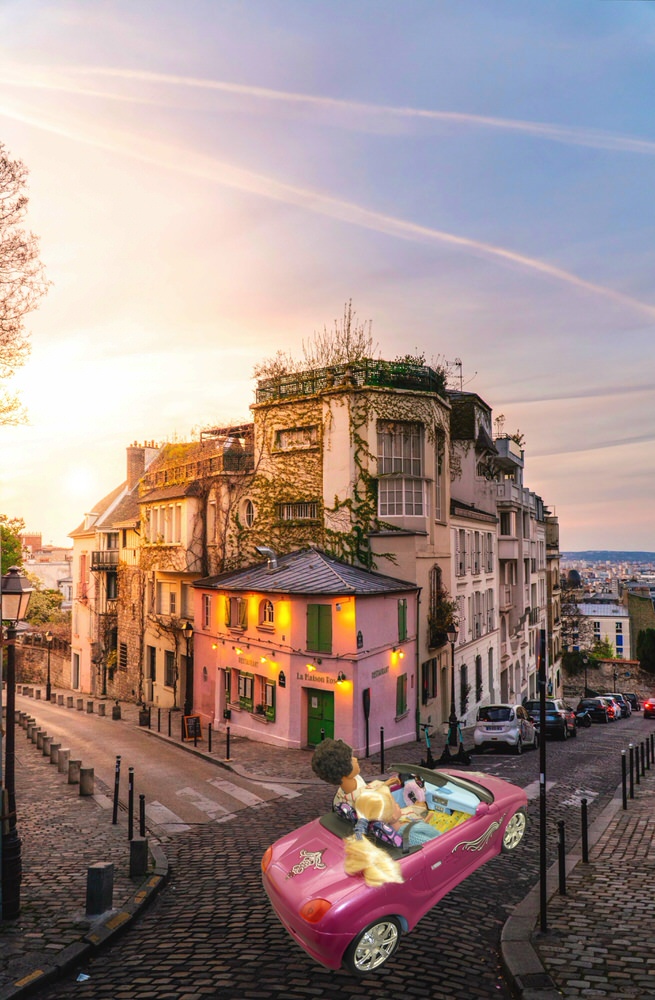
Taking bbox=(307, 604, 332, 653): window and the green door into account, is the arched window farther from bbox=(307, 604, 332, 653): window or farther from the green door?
the green door

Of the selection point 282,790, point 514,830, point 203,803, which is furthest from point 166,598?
point 514,830

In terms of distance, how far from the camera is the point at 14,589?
11008 millimetres

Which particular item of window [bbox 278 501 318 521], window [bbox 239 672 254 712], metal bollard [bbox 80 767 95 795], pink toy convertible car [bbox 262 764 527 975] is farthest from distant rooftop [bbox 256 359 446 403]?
pink toy convertible car [bbox 262 764 527 975]

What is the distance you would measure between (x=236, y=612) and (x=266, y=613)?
1993 mm

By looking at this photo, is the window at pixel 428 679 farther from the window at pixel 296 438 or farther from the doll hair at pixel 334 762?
the doll hair at pixel 334 762

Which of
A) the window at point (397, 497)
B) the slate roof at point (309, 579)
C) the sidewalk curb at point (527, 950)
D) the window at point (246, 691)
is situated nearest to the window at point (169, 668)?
the slate roof at point (309, 579)

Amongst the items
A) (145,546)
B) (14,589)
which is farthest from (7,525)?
(14,589)

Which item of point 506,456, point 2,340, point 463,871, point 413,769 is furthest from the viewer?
point 506,456

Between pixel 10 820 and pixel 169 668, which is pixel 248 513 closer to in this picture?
pixel 169 668

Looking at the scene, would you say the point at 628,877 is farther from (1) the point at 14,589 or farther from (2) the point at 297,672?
(2) the point at 297,672

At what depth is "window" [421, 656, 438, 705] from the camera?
26516mm

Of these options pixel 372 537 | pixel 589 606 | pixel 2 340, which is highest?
pixel 2 340

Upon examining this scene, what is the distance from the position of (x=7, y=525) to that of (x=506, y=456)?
110 ft

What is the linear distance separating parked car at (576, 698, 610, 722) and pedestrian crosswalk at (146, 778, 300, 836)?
28.3 m
